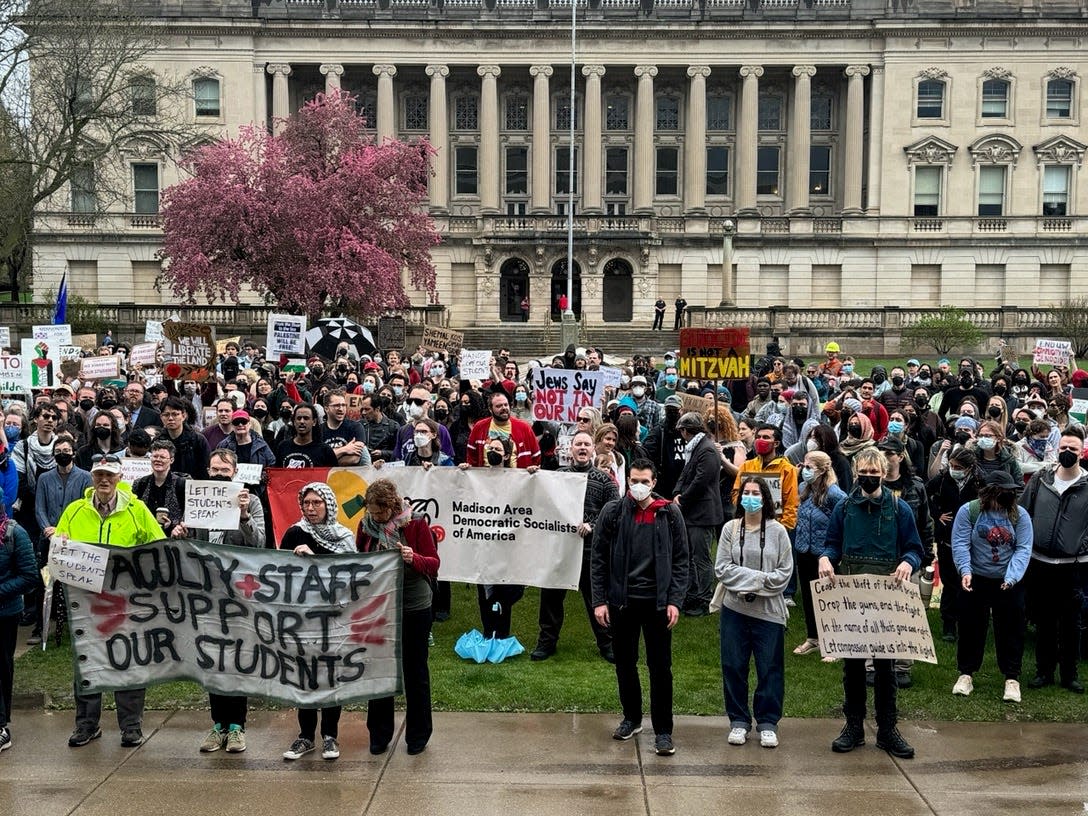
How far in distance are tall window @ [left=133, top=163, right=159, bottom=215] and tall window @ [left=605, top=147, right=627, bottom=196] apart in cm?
2476

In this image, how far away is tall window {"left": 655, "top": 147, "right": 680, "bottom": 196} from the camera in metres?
69.4

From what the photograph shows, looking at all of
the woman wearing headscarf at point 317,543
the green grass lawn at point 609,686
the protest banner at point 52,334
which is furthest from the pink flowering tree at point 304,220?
the woman wearing headscarf at point 317,543

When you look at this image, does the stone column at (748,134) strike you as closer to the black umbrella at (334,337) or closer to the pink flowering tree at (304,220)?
the pink flowering tree at (304,220)

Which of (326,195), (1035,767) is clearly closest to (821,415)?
(1035,767)

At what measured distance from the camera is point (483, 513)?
11.9 meters

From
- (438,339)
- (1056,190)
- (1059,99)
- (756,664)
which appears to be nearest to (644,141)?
(1059,99)

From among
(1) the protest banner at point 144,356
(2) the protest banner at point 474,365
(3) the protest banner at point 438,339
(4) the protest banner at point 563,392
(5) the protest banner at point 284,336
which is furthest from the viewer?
(3) the protest banner at point 438,339

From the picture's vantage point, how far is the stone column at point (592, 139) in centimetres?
6631

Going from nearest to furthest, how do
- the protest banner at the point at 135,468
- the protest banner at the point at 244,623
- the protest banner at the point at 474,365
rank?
the protest banner at the point at 244,623 → the protest banner at the point at 135,468 → the protest banner at the point at 474,365

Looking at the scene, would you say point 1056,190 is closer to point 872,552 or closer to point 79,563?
point 872,552

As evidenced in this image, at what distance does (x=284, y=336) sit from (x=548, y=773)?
17591 millimetres

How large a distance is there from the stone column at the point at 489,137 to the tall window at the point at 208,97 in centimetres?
1410

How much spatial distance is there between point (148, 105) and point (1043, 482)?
49.5 metres

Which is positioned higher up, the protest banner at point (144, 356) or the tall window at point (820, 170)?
the tall window at point (820, 170)
